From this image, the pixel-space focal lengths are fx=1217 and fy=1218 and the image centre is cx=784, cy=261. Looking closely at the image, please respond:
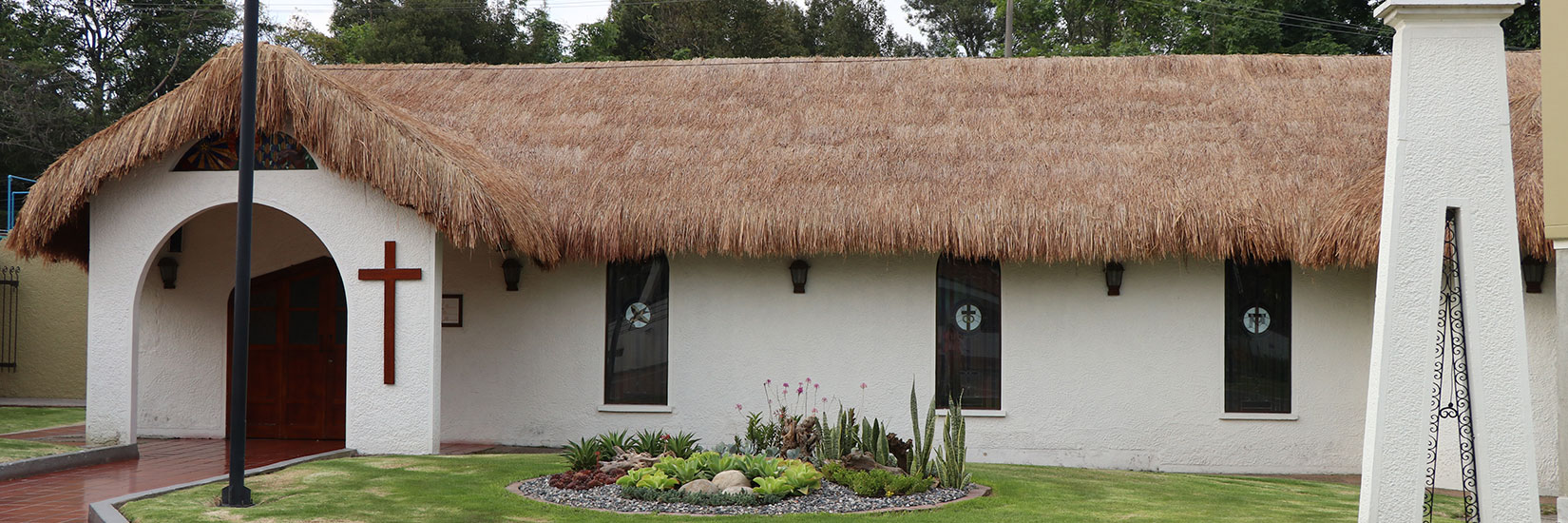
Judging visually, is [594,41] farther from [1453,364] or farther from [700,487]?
[1453,364]

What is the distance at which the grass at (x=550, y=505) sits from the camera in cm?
733

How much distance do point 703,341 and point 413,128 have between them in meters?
3.35

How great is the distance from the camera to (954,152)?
38.6 feet

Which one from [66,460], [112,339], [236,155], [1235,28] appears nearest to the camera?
[66,460]

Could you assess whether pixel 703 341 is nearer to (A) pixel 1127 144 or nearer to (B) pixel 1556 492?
(A) pixel 1127 144

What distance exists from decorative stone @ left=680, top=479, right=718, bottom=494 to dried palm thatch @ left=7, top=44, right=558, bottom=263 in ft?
10.5

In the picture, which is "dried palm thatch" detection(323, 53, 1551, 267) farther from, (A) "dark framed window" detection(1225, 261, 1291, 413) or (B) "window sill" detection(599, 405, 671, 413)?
(B) "window sill" detection(599, 405, 671, 413)

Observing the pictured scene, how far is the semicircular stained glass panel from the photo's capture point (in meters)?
10.5

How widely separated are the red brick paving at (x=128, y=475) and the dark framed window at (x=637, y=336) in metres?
2.78

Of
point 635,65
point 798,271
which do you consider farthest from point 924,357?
point 635,65

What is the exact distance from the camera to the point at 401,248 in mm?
10359

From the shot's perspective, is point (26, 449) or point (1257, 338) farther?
point (1257, 338)

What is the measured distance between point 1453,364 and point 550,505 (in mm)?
5165

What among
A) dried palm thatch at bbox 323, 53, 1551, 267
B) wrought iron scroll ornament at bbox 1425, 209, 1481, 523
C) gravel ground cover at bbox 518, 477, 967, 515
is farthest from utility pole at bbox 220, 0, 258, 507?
wrought iron scroll ornament at bbox 1425, 209, 1481, 523
